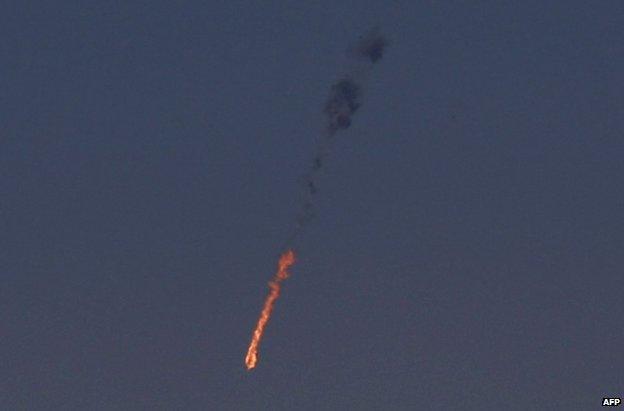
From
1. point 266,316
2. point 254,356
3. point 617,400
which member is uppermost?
point 617,400

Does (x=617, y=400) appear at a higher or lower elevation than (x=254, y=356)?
higher

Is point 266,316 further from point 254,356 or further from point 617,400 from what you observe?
point 617,400

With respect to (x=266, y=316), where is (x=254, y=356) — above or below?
below

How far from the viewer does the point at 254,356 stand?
88.9 m

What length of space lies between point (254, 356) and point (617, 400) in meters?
101

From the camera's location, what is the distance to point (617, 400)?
104 meters

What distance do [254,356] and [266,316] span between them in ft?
31.5

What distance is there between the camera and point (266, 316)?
90.4 meters

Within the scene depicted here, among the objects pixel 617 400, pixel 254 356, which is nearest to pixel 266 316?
pixel 254 356

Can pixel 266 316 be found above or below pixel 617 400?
below

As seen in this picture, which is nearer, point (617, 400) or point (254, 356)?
point (254, 356)

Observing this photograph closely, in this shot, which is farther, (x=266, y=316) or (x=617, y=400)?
(x=617, y=400)

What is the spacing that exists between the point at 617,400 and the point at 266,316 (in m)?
101
